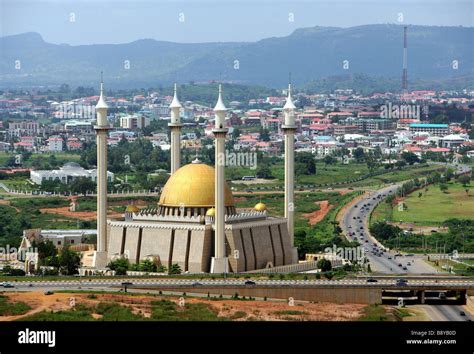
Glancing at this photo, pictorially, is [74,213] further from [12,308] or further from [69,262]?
[12,308]

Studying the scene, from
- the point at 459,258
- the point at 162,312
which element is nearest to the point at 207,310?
the point at 162,312

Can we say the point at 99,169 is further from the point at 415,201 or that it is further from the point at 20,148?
the point at 20,148

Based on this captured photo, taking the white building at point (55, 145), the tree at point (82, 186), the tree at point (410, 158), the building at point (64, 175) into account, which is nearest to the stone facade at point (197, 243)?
the tree at point (82, 186)

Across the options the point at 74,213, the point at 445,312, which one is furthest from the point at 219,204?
the point at 74,213

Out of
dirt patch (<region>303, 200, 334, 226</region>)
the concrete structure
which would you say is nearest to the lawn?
dirt patch (<region>303, 200, 334, 226</region>)
